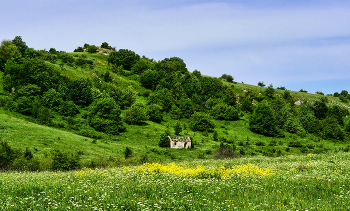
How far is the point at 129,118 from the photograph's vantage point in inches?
3516

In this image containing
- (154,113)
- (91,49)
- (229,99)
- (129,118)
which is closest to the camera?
(129,118)

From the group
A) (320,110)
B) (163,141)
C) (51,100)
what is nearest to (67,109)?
(51,100)

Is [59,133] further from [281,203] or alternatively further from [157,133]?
[281,203]

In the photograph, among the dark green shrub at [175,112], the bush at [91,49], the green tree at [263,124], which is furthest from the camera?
the bush at [91,49]

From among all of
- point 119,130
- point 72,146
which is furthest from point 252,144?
point 72,146

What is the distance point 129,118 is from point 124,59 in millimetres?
86432

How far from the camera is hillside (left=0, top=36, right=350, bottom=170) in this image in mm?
55438

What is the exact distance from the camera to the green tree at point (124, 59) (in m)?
166

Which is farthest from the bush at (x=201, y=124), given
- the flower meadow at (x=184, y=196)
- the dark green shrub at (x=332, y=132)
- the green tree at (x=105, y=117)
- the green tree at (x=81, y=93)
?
the flower meadow at (x=184, y=196)

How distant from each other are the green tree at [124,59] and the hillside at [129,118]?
24.3 ft

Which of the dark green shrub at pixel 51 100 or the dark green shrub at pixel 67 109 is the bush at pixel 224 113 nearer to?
the dark green shrub at pixel 67 109

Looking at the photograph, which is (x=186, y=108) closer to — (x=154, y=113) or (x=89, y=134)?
(x=154, y=113)

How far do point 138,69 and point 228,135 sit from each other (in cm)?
8402

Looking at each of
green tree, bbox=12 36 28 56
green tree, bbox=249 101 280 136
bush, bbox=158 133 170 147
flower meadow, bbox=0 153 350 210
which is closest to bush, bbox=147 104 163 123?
bush, bbox=158 133 170 147
